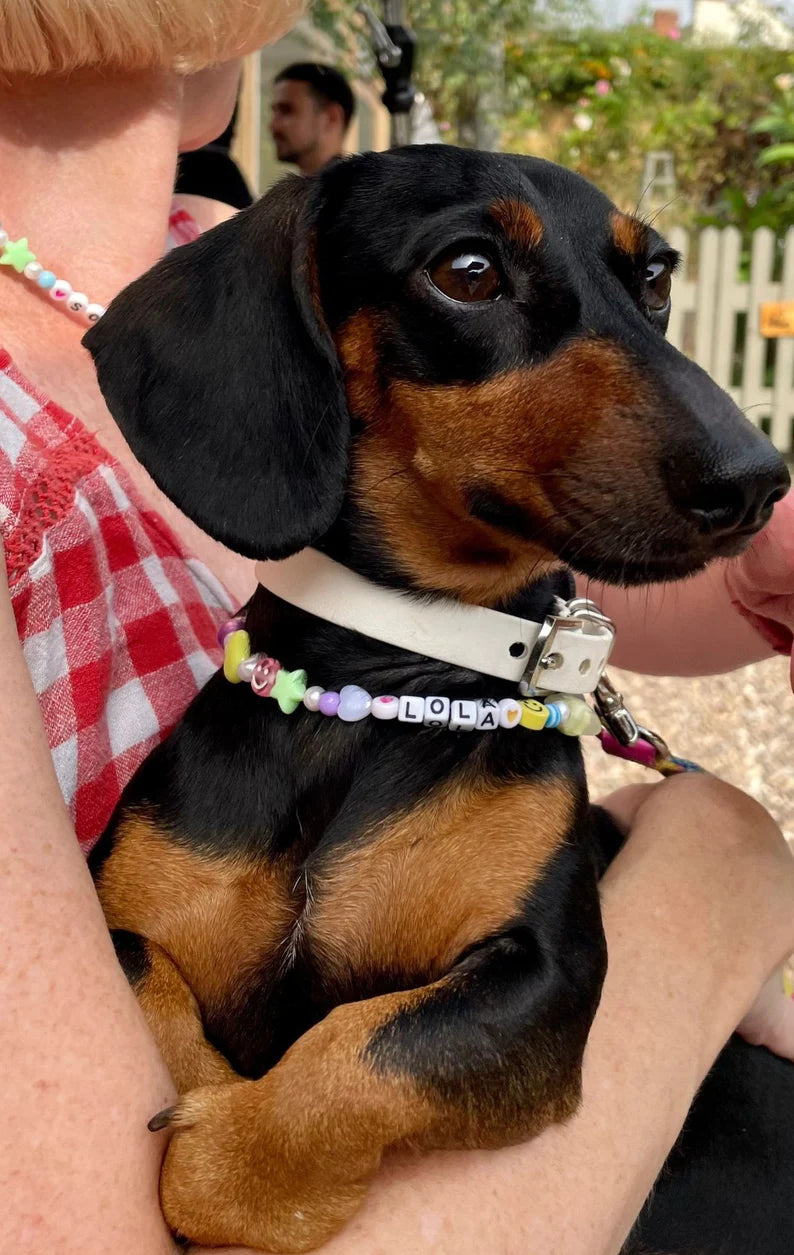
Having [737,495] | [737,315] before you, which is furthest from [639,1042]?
[737,315]

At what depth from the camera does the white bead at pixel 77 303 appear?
1593mm

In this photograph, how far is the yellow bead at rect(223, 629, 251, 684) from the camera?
1300 mm

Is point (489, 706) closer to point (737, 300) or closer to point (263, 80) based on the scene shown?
point (737, 300)

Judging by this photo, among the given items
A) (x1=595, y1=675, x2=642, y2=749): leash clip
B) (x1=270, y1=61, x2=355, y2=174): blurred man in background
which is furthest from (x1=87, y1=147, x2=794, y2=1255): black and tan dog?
(x1=270, y1=61, x2=355, y2=174): blurred man in background

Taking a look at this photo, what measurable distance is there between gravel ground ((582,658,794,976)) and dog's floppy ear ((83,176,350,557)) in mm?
2309

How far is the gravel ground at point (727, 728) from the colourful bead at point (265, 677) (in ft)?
7.38

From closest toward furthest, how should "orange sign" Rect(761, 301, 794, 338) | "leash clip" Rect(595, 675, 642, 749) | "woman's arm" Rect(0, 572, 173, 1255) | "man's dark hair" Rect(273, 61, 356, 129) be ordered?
"woman's arm" Rect(0, 572, 173, 1255)
"leash clip" Rect(595, 675, 642, 749)
"man's dark hair" Rect(273, 61, 356, 129)
"orange sign" Rect(761, 301, 794, 338)

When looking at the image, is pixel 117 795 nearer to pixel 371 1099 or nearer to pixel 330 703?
pixel 330 703

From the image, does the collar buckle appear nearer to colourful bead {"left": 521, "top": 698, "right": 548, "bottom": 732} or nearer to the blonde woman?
colourful bead {"left": 521, "top": 698, "right": 548, "bottom": 732}

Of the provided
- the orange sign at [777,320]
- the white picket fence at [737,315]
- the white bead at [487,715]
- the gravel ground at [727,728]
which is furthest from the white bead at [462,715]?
the orange sign at [777,320]

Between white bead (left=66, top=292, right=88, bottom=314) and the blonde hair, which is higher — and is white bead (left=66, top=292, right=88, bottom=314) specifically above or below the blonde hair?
below

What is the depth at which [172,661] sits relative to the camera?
150 cm

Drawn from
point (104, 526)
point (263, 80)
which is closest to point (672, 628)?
point (104, 526)

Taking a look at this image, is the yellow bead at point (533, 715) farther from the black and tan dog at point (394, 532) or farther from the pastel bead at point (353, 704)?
the pastel bead at point (353, 704)
